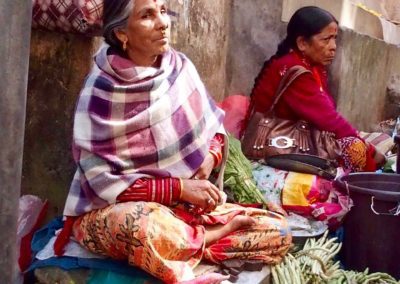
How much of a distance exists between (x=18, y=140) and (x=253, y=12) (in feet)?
14.7

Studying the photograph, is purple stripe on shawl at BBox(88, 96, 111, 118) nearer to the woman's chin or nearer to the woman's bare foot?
the woman's chin

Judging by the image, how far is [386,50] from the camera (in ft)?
25.7

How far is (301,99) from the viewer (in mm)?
4668

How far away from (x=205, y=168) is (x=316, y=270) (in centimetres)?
85

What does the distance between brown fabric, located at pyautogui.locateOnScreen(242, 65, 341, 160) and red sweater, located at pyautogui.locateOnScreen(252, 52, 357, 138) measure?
5cm

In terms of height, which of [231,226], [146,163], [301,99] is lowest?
[231,226]

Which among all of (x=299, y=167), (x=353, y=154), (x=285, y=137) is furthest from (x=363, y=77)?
(x=299, y=167)

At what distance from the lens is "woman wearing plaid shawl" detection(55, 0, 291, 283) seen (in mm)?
2854

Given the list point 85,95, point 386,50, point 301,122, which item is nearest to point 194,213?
point 85,95

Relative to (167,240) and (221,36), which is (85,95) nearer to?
(167,240)

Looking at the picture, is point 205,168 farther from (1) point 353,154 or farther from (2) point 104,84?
(1) point 353,154

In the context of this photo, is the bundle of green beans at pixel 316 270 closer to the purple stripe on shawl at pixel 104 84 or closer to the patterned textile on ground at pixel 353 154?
the patterned textile on ground at pixel 353 154

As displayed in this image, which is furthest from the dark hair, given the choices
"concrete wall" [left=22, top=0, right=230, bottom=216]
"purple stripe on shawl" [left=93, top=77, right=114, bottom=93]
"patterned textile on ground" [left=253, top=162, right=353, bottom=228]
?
"purple stripe on shawl" [left=93, top=77, right=114, bottom=93]

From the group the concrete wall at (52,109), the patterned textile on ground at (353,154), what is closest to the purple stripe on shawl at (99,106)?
the concrete wall at (52,109)
